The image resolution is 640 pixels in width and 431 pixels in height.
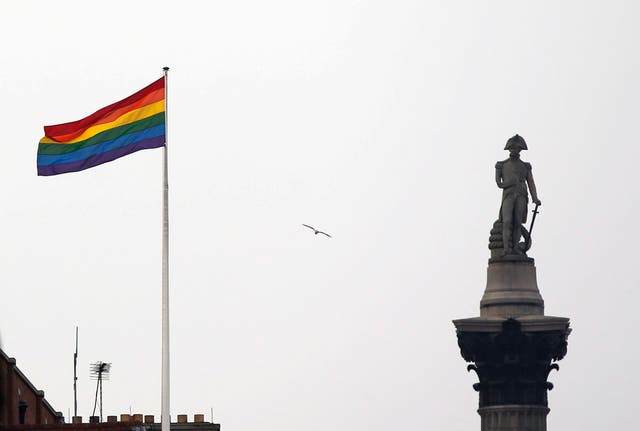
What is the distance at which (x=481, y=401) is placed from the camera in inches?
5763

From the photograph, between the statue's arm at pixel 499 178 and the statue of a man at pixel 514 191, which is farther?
the statue's arm at pixel 499 178

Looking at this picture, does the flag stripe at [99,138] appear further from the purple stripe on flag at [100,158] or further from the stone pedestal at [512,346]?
the stone pedestal at [512,346]

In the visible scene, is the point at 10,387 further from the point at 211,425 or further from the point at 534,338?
the point at 534,338

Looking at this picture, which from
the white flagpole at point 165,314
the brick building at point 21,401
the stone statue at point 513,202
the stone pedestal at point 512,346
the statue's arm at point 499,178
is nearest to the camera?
the white flagpole at point 165,314

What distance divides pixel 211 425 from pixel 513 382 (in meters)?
41.6

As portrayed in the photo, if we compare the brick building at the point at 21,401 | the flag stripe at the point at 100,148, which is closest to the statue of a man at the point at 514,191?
the brick building at the point at 21,401

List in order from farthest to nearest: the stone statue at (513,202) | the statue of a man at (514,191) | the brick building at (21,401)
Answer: the statue of a man at (514,191) → the stone statue at (513,202) → the brick building at (21,401)

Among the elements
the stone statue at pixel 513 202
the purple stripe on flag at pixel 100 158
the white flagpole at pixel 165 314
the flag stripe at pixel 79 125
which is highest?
the stone statue at pixel 513 202

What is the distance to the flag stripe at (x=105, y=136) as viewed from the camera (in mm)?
54594

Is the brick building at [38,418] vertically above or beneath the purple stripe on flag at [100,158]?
beneath

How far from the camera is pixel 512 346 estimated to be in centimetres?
14550

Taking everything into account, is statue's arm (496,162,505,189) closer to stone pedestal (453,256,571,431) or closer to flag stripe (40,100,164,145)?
stone pedestal (453,256,571,431)

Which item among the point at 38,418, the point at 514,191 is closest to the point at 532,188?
the point at 514,191

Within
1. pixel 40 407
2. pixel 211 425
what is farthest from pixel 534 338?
pixel 40 407
